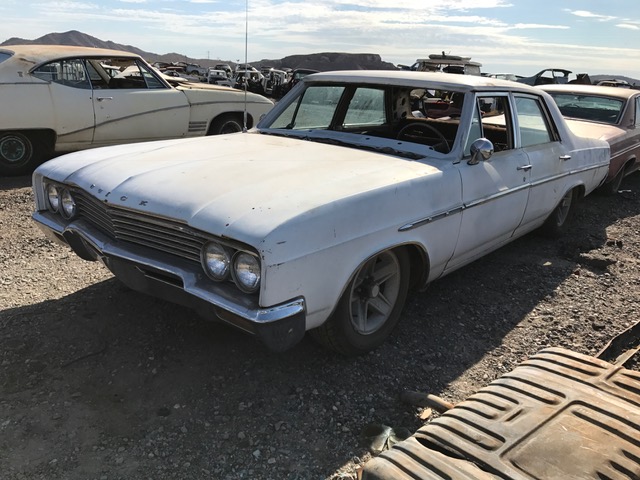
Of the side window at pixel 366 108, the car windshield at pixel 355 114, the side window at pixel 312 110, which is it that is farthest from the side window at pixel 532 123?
the side window at pixel 312 110

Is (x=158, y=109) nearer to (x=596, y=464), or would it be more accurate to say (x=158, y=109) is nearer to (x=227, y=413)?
(x=227, y=413)

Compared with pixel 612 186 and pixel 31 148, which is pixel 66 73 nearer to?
pixel 31 148

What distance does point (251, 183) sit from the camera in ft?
9.04

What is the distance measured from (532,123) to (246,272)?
9.97 ft

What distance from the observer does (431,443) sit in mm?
1805

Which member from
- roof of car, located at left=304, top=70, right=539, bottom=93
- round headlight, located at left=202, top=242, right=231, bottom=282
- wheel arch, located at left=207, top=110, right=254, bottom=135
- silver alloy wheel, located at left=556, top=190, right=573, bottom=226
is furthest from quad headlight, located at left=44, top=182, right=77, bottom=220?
wheel arch, located at left=207, top=110, right=254, bottom=135

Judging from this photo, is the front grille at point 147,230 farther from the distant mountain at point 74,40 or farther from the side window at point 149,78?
the distant mountain at point 74,40

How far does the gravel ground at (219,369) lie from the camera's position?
7.75ft

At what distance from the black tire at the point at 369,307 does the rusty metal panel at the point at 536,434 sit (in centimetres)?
91

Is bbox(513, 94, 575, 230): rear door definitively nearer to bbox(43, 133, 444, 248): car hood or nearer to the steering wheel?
the steering wheel

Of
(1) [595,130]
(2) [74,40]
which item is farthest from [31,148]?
(2) [74,40]

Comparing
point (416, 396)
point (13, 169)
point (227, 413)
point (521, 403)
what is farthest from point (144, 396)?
point (13, 169)

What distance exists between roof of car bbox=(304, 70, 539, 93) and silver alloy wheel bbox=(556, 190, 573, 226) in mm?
1115

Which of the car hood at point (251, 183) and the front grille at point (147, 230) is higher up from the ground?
the car hood at point (251, 183)
